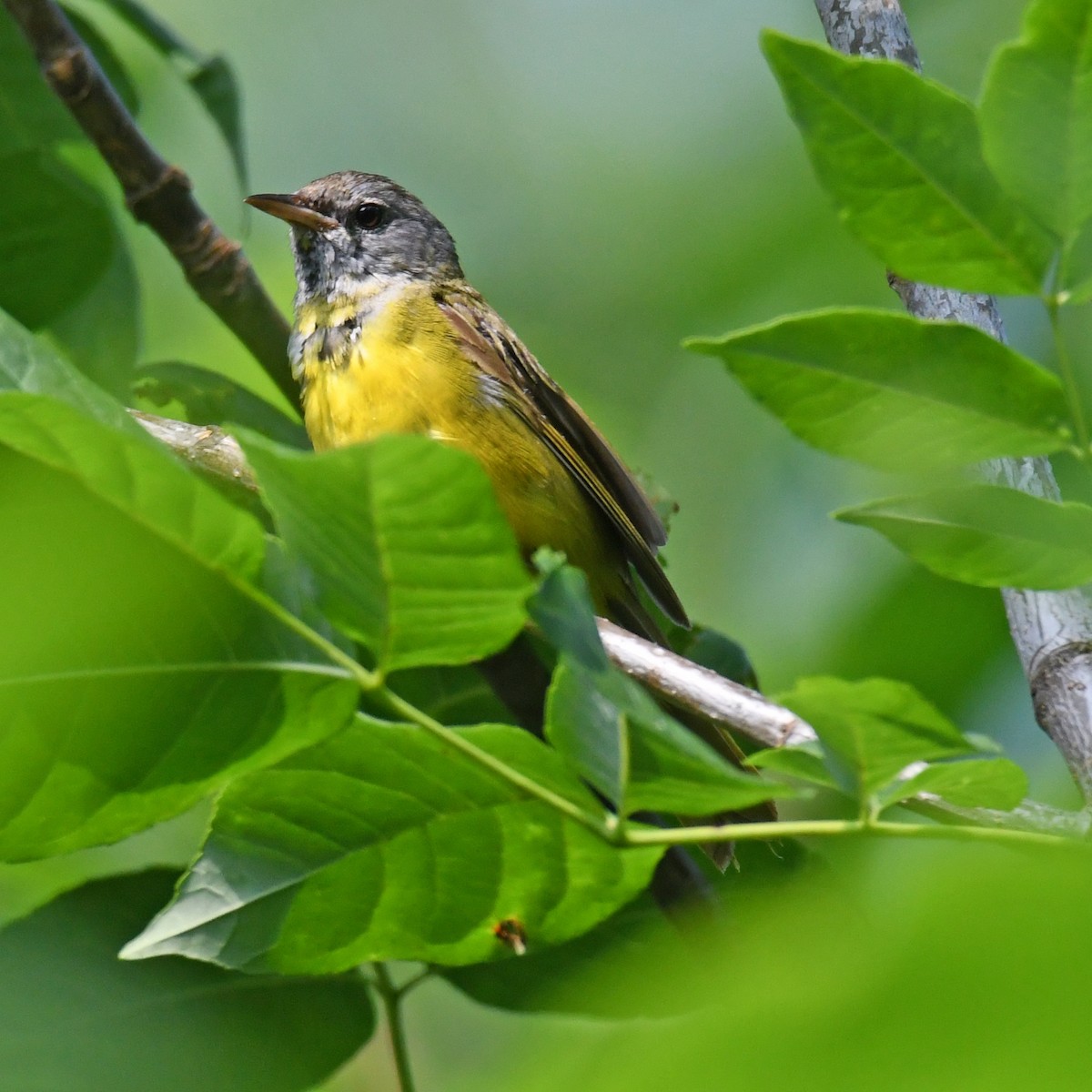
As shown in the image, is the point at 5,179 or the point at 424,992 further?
the point at 424,992

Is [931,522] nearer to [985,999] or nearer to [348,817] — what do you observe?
[348,817]

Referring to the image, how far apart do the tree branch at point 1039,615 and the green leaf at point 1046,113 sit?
88 cm

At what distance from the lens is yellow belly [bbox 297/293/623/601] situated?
4.37m

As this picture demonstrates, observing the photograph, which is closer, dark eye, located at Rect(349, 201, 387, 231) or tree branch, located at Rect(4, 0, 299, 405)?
tree branch, located at Rect(4, 0, 299, 405)

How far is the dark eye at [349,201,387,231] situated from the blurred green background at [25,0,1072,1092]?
436mm

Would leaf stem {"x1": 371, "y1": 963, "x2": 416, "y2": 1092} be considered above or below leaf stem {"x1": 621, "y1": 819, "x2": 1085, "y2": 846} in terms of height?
below

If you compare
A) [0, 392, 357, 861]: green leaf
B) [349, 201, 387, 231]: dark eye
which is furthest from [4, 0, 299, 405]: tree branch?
[0, 392, 357, 861]: green leaf

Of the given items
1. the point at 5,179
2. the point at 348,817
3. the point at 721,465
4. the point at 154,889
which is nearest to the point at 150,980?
the point at 154,889

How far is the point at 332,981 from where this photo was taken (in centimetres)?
252

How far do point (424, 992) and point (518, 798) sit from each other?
321cm

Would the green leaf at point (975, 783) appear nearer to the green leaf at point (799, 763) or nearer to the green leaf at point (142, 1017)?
the green leaf at point (799, 763)

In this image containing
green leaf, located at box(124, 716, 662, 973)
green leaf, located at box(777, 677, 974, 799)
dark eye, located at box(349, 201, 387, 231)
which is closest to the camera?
green leaf, located at box(777, 677, 974, 799)

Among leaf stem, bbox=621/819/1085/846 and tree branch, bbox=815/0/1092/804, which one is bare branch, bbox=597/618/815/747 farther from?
tree branch, bbox=815/0/1092/804

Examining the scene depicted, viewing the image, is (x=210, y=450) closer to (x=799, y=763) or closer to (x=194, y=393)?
(x=194, y=393)
